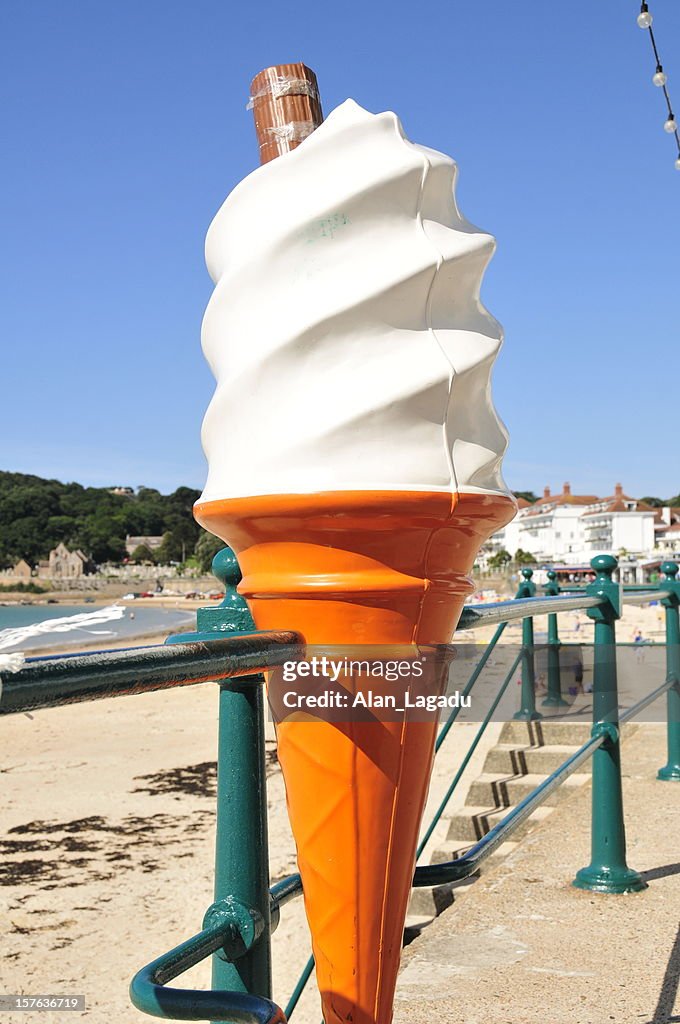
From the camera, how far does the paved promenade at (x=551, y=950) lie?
2.12 metres

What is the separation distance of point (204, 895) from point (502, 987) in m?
5.60

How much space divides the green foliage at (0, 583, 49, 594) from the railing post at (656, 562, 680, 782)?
86.9 metres

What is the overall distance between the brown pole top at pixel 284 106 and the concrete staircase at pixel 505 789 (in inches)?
181

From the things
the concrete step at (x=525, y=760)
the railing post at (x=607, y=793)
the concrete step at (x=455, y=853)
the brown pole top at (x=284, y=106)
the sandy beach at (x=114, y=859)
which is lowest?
the sandy beach at (x=114, y=859)

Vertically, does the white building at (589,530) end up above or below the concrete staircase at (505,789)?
above

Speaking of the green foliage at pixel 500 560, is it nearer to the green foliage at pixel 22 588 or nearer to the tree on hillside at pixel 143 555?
the tree on hillside at pixel 143 555

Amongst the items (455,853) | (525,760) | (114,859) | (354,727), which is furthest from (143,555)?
(354,727)

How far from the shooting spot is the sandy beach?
585 cm

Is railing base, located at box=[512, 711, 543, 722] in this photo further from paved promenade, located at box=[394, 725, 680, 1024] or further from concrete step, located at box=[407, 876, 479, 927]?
paved promenade, located at box=[394, 725, 680, 1024]

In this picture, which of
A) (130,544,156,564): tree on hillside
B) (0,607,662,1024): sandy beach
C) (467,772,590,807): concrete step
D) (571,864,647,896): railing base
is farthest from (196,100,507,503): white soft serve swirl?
(130,544,156,564): tree on hillside

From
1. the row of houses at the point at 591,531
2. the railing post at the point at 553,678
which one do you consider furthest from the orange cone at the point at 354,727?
the row of houses at the point at 591,531

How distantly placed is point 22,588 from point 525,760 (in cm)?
8643

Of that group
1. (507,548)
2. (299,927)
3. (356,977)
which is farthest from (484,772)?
(507,548)

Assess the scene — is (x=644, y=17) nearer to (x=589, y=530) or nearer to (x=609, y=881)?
(x=609, y=881)
